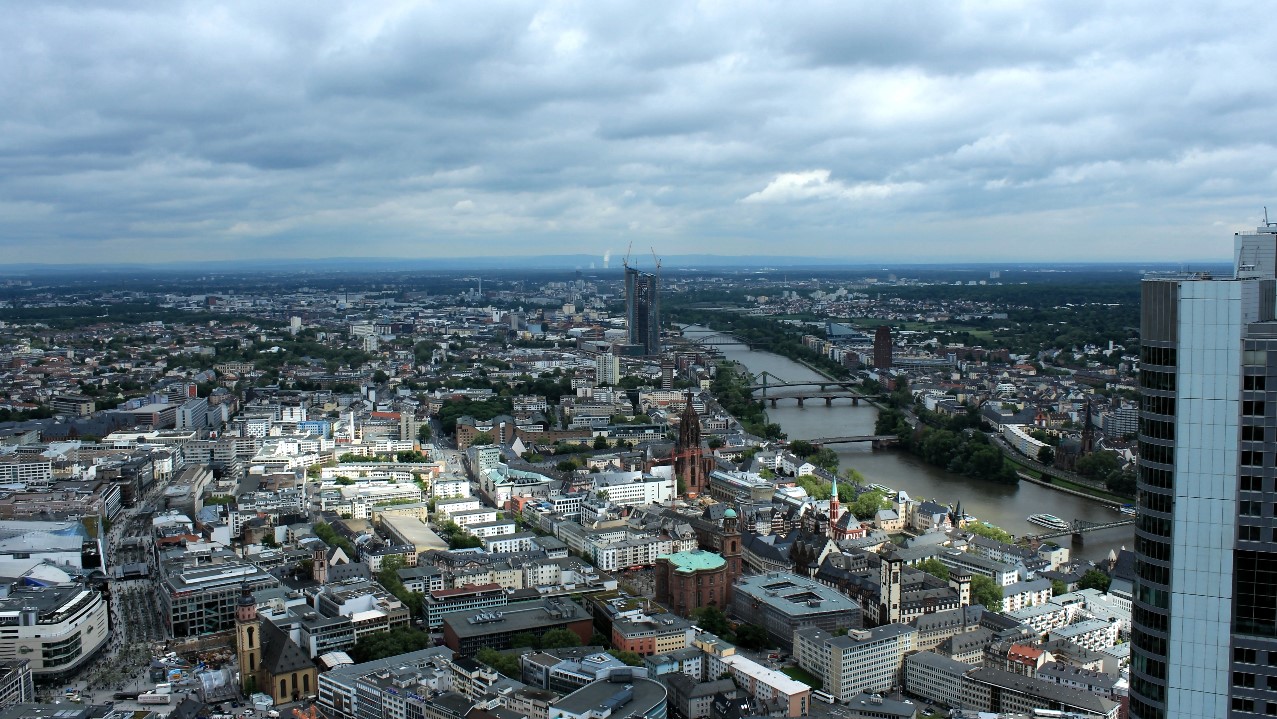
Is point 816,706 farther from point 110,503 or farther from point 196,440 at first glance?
point 196,440

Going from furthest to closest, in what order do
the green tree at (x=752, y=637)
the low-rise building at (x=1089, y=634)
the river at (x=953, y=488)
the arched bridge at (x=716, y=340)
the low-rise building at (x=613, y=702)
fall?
1. the arched bridge at (x=716, y=340)
2. the river at (x=953, y=488)
3. the green tree at (x=752, y=637)
4. the low-rise building at (x=1089, y=634)
5. the low-rise building at (x=613, y=702)

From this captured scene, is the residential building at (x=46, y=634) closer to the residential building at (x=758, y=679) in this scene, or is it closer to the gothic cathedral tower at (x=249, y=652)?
the gothic cathedral tower at (x=249, y=652)

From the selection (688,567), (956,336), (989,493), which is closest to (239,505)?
(688,567)

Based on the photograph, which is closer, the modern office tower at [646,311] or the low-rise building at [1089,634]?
the low-rise building at [1089,634]

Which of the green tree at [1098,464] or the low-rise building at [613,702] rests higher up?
the low-rise building at [613,702]

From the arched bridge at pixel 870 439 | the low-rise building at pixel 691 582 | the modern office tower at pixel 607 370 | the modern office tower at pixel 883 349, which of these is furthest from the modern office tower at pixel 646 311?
the low-rise building at pixel 691 582

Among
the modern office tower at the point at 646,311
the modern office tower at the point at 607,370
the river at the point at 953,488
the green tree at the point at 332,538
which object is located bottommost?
the river at the point at 953,488

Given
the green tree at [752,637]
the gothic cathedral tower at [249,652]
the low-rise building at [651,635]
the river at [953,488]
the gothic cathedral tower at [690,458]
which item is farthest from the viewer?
the gothic cathedral tower at [690,458]
